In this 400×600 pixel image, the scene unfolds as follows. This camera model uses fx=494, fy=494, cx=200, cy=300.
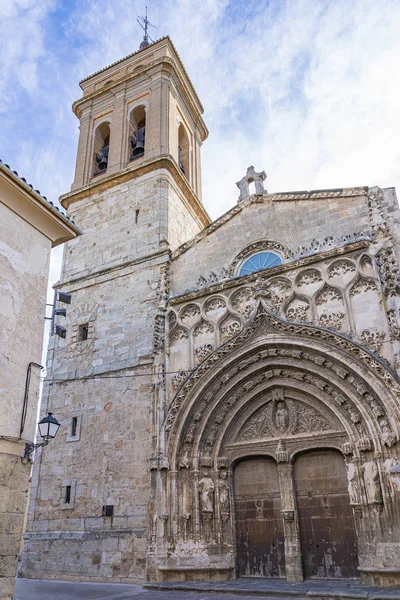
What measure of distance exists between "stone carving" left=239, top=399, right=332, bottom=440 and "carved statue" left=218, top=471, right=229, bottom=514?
857mm

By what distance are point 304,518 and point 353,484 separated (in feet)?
4.46

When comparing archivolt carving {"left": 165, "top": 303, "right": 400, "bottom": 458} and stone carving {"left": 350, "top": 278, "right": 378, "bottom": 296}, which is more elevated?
stone carving {"left": 350, "top": 278, "right": 378, "bottom": 296}

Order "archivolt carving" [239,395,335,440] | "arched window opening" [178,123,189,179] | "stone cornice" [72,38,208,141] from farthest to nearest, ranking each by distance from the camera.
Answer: "arched window opening" [178,123,189,179], "stone cornice" [72,38,208,141], "archivolt carving" [239,395,335,440]

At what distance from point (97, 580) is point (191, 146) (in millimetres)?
14280

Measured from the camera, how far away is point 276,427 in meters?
10.3

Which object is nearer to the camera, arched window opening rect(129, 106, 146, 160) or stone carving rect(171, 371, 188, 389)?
stone carving rect(171, 371, 188, 389)

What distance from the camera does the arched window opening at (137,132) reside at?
16.1 meters

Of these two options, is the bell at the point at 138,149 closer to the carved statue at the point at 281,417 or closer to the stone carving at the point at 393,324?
the carved statue at the point at 281,417

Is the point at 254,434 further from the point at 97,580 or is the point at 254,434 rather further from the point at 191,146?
the point at 191,146

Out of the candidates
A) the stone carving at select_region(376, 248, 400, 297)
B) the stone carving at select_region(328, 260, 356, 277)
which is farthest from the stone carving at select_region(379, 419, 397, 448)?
the stone carving at select_region(328, 260, 356, 277)

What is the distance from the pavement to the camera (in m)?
7.54

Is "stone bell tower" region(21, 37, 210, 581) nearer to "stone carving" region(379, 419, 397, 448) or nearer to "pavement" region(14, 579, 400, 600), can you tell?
"pavement" region(14, 579, 400, 600)

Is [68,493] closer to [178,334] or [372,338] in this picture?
[178,334]

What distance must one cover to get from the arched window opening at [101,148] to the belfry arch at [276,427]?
900 centimetres
